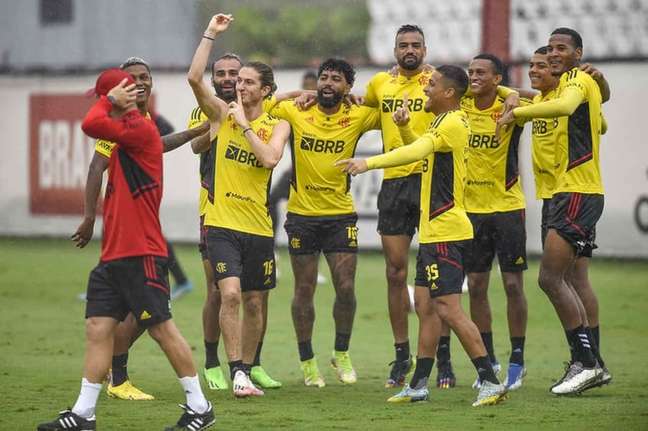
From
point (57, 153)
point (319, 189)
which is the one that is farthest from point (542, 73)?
point (57, 153)

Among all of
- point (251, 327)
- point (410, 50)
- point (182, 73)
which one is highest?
point (182, 73)

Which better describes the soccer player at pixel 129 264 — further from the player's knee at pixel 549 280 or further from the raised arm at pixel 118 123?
the player's knee at pixel 549 280

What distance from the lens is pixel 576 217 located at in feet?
33.3

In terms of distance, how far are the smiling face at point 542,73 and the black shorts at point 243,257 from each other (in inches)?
94.2

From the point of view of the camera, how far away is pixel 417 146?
9.12 meters

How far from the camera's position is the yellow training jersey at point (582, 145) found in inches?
400

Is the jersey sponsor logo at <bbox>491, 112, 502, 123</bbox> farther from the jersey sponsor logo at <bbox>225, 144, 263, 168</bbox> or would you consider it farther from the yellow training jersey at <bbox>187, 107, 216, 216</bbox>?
the yellow training jersey at <bbox>187, 107, 216, 216</bbox>

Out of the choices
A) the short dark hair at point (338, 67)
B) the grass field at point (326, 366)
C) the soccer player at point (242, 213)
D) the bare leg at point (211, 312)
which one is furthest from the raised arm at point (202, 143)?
the grass field at point (326, 366)

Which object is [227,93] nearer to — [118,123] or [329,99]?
[329,99]

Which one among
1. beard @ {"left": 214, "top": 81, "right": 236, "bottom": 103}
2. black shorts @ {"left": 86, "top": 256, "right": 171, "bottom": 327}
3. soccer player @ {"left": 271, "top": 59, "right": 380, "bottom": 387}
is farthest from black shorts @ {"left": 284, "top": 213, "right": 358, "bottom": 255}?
black shorts @ {"left": 86, "top": 256, "right": 171, "bottom": 327}

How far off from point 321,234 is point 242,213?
937 millimetres

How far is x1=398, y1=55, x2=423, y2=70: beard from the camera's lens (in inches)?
427

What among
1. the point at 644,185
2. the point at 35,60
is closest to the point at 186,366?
the point at 644,185

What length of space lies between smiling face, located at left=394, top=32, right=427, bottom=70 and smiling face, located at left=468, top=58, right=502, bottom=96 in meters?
0.52
